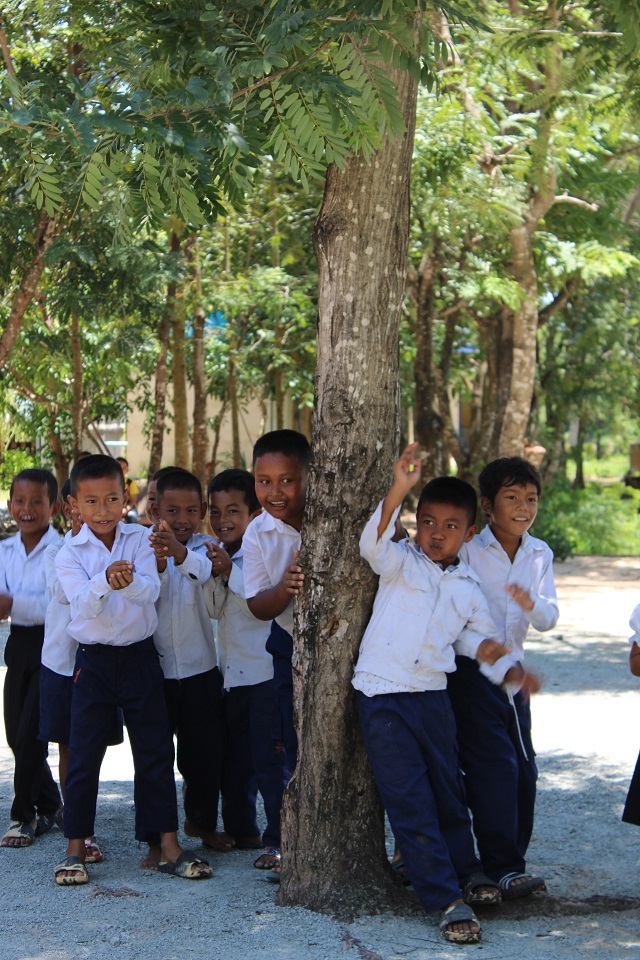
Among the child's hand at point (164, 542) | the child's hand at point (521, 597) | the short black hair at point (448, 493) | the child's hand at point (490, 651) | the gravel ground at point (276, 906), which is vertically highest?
the short black hair at point (448, 493)

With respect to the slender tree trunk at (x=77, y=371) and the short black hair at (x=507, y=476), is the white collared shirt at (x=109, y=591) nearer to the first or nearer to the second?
the short black hair at (x=507, y=476)

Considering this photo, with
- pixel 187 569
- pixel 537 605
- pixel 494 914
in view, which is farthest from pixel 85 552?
pixel 494 914

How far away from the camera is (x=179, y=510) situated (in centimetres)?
500

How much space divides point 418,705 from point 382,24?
7.46 feet

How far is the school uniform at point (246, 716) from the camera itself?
476cm

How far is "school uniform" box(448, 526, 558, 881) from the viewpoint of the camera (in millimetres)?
4211

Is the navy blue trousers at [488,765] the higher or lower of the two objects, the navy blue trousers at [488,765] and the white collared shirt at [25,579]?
the lower

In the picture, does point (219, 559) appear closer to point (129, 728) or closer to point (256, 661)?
point (256, 661)

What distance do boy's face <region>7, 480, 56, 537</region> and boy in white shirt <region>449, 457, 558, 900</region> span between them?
6.47 feet

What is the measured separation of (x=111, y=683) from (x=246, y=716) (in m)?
0.73

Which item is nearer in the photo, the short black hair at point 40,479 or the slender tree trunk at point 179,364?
the short black hair at point 40,479

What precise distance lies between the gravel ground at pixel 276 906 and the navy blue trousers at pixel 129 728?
0.24m

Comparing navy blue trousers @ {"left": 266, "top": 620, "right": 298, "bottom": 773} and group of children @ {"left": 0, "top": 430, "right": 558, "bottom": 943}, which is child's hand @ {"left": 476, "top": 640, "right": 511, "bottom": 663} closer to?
group of children @ {"left": 0, "top": 430, "right": 558, "bottom": 943}

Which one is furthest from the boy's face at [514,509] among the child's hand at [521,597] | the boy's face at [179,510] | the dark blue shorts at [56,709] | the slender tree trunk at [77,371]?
the slender tree trunk at [77,371]
